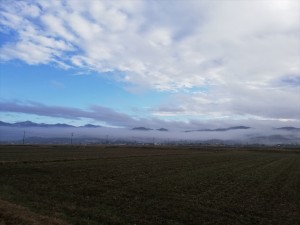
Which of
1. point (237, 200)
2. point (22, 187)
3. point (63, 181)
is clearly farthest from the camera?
point (63, 181)

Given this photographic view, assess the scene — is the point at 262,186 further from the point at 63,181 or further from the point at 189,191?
the point at 63,181

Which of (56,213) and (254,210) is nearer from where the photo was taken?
(56,213)

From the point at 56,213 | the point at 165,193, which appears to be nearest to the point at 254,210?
the point at 165,193

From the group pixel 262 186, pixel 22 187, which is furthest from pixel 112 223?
pixel 262 186

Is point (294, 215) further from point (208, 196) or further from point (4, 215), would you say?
point (4, 215)

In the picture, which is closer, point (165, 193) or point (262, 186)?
point (165, 193)

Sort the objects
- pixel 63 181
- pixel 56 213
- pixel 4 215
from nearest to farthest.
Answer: pixel 4 215
pixel 56 213
pixel 63 181

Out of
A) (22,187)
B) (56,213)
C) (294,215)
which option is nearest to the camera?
(56,213)

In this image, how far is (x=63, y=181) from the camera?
26.3m

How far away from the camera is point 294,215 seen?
17609 mm

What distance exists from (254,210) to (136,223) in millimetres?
6717

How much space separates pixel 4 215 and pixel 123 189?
407 inches

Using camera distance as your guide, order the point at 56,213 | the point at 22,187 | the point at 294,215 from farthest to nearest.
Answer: the point at 22,187 < the point at 294,215 < the point at 56,213

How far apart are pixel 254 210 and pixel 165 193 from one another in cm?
577
